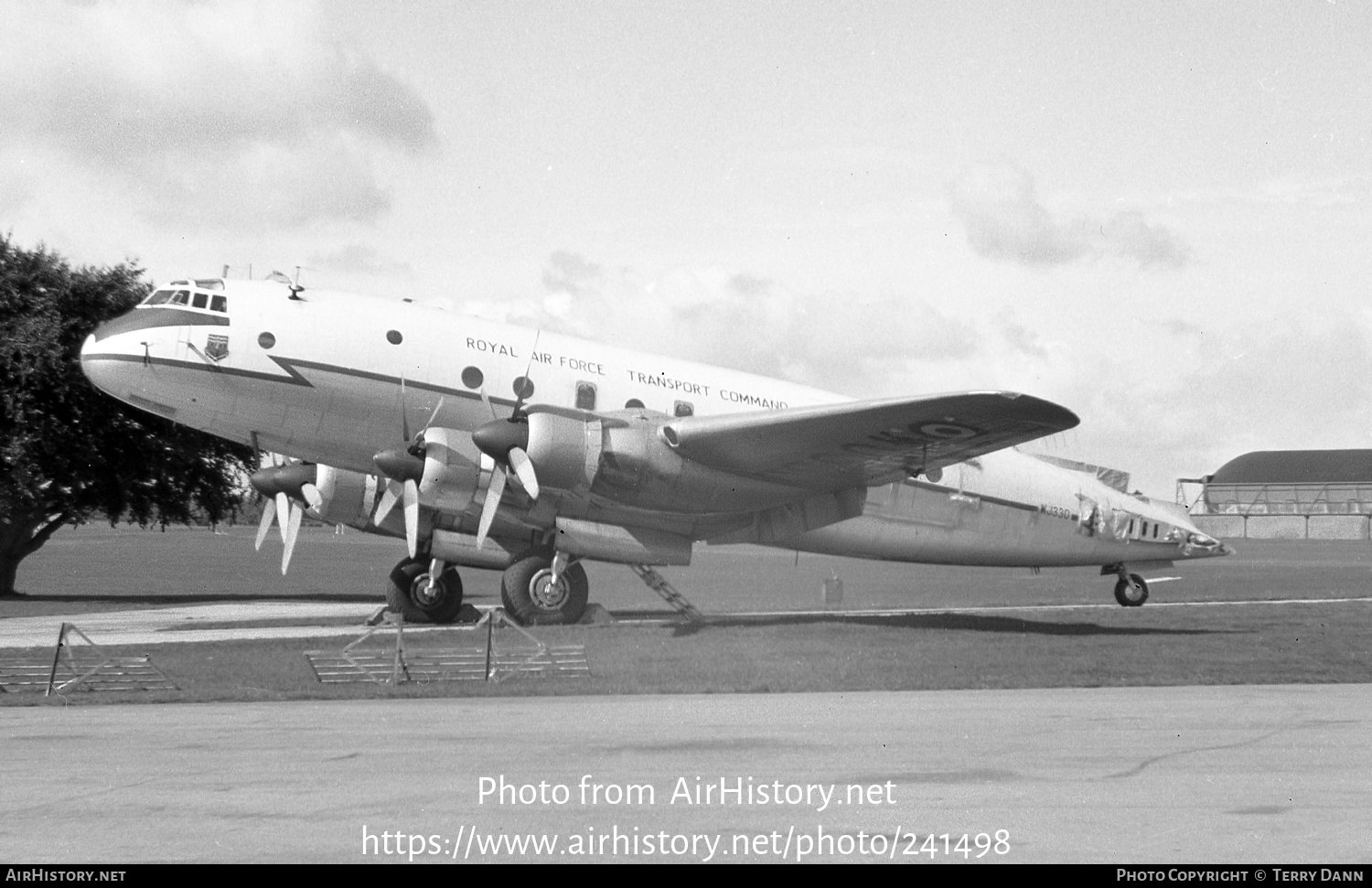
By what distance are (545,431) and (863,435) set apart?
4.77 meters

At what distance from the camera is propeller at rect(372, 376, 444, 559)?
21453mm

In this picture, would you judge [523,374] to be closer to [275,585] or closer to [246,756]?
[246,756]

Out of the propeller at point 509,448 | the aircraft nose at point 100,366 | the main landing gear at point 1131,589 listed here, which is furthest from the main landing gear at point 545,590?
the main landing gear at point 1131,589

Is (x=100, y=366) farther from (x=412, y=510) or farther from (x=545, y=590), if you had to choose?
(x=545, y=590)

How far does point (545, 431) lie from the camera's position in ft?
64.3

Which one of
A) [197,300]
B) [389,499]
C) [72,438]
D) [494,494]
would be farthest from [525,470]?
[72,438]

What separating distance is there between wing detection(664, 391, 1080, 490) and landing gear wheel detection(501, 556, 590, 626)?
4007mm

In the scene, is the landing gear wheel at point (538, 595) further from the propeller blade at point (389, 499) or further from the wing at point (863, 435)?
the wing at point (863, 435)

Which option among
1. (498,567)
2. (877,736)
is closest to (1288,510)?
(498,567)

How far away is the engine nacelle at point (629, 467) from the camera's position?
19641mm

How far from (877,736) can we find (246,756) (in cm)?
499

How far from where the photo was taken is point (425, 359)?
73.4 ft

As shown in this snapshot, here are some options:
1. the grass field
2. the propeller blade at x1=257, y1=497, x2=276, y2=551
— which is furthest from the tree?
the propeller blade at x1=257, y1=497, x2=276, y2=551

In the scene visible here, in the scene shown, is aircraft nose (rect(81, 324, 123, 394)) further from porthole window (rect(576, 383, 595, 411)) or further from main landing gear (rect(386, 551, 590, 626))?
porthole window (rect(576, 383, 595, 411))
